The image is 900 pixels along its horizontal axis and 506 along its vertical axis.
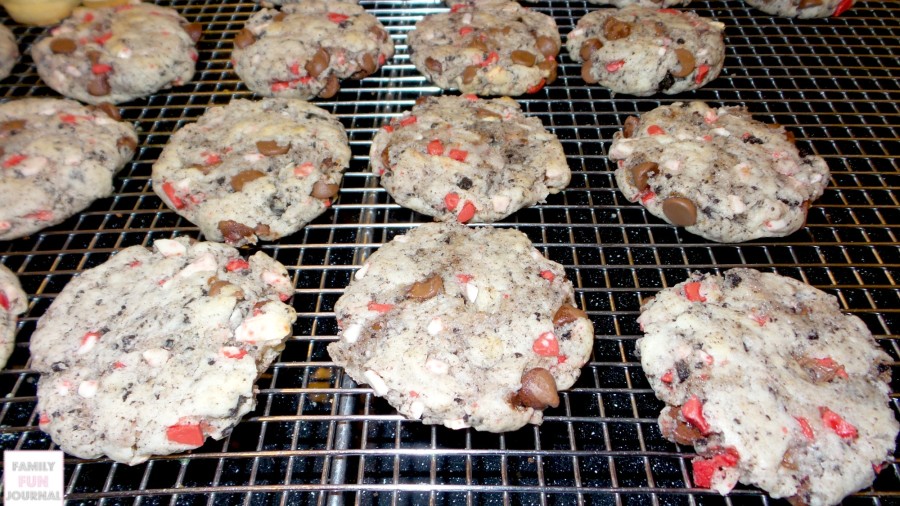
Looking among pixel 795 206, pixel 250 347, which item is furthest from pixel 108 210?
pixel 795 206

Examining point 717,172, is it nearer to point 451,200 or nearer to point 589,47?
point 589,47

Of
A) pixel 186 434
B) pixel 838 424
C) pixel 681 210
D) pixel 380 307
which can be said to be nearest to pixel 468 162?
pixel 380 307

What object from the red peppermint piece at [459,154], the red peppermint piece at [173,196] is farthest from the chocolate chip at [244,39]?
the red peppermint piece at [459,154]

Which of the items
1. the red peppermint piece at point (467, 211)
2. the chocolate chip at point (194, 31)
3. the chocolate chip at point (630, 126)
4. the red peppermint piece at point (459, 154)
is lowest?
the red peppermint piece at point (467, 211)

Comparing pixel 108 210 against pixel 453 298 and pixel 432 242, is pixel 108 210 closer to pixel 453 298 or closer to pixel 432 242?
pixel 432 242

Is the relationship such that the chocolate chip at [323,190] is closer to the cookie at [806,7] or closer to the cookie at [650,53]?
the cookie at [650,53]

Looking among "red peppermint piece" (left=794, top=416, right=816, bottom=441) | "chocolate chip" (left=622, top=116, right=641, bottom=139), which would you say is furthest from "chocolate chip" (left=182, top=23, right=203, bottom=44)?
"red peppermint piece" (left=794, top=416, right=816, bottom=441)
